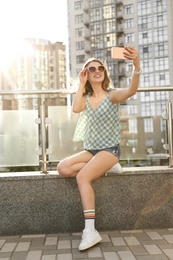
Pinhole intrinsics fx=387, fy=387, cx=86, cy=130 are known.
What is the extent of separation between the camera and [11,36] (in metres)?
87.6

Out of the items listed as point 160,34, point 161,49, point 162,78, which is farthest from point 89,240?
point 160,34

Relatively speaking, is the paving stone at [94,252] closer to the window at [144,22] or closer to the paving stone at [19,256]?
the paving stone at [19,256]

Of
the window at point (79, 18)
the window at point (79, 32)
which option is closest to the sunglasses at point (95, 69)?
the window at point (79, 32)

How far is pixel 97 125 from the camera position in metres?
3.90

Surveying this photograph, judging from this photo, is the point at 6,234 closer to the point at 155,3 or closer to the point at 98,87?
the point at 98,87

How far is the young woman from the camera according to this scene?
3777mm

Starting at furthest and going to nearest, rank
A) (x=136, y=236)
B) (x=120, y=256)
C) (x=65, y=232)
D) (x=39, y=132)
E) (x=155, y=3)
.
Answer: (x=155, y=3) → (x=39, y=132) → (x=65, y=232) → (x=136, y=236) → (x=120, y=256)

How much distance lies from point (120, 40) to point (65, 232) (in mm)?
83239

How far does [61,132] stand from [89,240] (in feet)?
5.40

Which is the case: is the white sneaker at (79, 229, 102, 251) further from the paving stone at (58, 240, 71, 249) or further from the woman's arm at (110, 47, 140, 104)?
the woman's arm at (110, 47, 140, 104)

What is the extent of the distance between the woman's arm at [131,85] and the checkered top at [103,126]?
0.29ft

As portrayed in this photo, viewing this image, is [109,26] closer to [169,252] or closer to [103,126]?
[103,126]

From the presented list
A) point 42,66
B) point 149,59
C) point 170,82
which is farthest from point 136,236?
point 42,66

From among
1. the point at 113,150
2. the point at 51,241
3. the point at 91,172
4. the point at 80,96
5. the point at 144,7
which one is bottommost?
the point at 51,241
